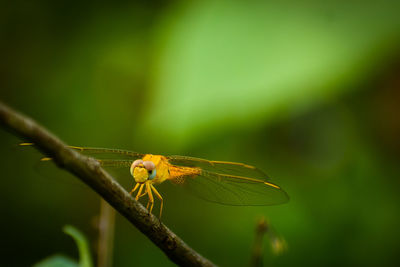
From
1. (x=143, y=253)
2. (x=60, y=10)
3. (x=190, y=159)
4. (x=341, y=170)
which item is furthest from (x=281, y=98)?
(x=60, y=10)

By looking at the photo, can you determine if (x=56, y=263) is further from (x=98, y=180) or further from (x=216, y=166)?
(x=216, y=166)

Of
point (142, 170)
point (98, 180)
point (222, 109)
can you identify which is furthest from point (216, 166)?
point (98, 180)

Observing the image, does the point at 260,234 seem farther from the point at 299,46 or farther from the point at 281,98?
the point at 299,46

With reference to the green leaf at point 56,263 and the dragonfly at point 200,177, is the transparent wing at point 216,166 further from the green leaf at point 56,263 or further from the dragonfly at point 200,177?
the green leaf at point 56,263

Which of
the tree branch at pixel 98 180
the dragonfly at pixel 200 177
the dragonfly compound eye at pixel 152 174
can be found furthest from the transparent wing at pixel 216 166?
the tree branch at pixel 98 180

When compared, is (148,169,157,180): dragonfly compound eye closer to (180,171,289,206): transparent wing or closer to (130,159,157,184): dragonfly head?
(130,159,157,184): dragonfly head

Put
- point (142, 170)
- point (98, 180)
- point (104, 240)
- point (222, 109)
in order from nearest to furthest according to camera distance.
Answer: point (98, 180) → point (104, 240) → point (142, 170) → point (222, 109)
